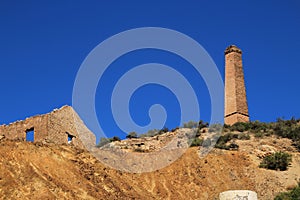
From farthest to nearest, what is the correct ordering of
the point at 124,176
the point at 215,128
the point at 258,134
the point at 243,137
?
the point at 215,128, the point at 258,134, the point at 243,137, the point at 124,176

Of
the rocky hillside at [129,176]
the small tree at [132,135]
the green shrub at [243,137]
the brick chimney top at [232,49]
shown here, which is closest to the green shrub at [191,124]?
the small tree at [132,135]

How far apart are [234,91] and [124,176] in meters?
19.4

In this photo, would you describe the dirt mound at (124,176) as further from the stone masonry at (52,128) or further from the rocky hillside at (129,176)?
the stone masonry at (52,128)

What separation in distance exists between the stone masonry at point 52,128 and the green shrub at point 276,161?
1206 cm

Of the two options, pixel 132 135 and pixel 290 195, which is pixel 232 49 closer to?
pixel 132 135

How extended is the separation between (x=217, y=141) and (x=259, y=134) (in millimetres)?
3716

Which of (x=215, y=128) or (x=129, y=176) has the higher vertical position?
(x=215, y=128)

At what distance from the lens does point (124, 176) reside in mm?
28688

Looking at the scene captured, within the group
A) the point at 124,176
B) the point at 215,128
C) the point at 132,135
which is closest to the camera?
the point at 124,176

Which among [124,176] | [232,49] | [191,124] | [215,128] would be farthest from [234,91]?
[124,176]

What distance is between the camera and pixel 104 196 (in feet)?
80.4

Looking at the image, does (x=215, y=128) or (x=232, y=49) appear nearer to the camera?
(x=215, y=128)

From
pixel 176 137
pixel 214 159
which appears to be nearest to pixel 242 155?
pixel 214 159

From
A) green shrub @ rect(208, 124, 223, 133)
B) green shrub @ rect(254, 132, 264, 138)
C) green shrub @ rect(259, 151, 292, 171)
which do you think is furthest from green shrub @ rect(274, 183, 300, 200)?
green shrub @ rect(208, 124, 223, 133)
